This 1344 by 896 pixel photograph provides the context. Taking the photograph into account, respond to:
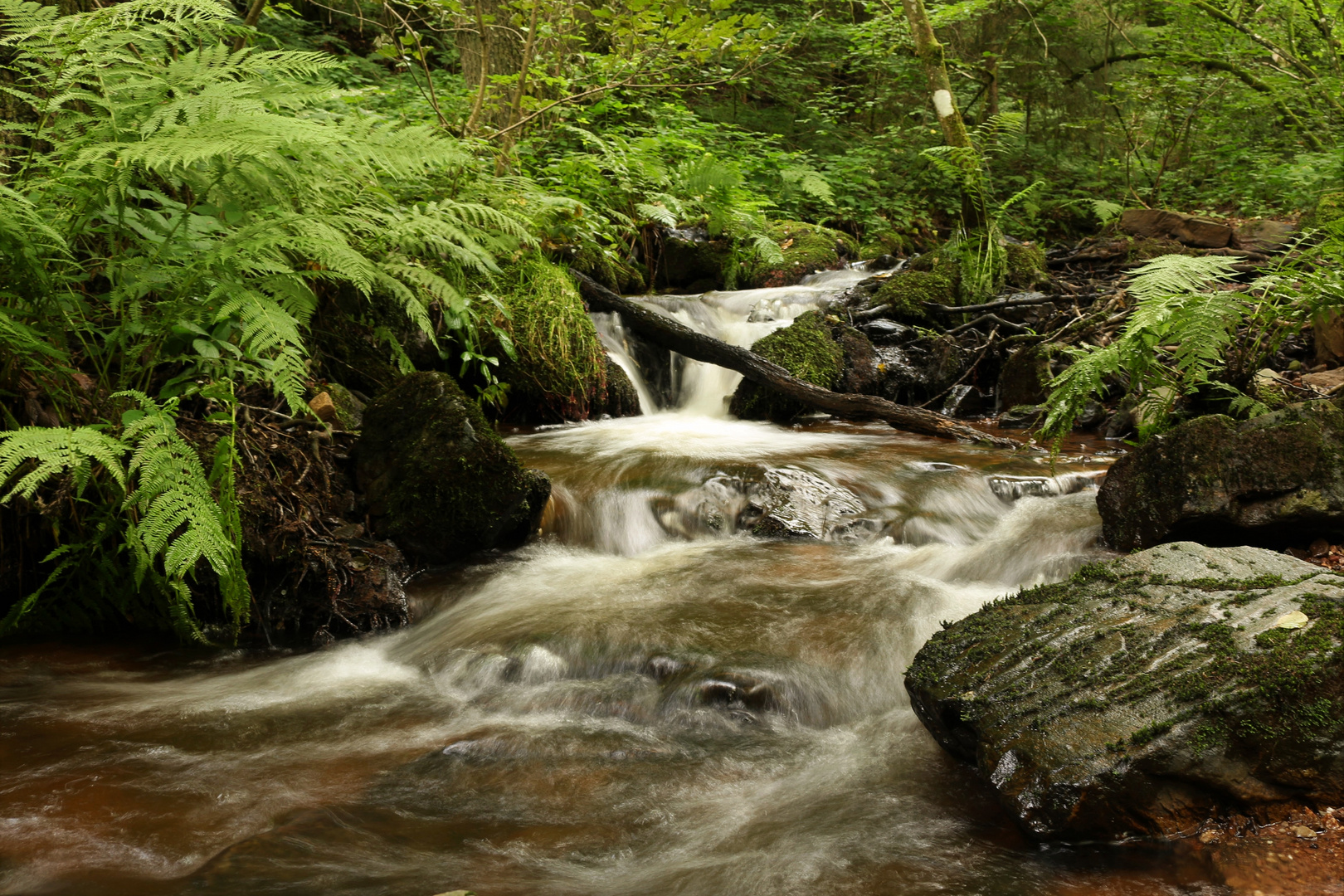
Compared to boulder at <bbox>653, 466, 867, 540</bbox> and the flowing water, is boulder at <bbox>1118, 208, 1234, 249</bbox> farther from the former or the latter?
boulder at <bbox>653, 466, 867, 540</bbox>

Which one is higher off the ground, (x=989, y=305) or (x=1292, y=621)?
(x=989, y=305)

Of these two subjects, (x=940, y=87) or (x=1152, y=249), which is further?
(x=1152, y=249)

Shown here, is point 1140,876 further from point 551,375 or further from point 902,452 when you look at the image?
point 551,375

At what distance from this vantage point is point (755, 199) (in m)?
10.7

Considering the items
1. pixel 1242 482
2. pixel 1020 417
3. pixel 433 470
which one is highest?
pixel 433 470

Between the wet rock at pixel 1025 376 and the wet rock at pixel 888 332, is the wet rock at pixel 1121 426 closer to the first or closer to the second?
the wet rock at pixel 1025 376

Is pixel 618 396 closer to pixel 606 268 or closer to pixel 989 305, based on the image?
pixel 606 268

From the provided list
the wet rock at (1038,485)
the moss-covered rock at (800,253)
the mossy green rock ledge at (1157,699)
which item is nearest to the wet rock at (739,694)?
the mossy green rock ledge at (1157,699)

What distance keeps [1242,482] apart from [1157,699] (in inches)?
75.7

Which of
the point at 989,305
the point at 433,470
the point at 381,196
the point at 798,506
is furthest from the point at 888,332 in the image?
the point at 433,470

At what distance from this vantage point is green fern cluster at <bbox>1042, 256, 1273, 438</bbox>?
160 inches

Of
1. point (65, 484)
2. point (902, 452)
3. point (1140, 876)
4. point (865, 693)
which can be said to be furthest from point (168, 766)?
point (902, 452)

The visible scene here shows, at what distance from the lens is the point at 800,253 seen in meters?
10.6

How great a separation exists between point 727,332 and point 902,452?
290 cm
